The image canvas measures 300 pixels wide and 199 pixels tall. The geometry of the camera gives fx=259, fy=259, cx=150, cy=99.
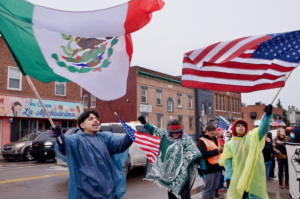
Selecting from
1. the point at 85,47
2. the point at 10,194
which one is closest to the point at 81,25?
the point at 85,47

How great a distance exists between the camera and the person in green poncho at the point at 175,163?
14.4ft

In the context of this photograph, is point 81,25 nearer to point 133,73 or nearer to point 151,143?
point 151,143

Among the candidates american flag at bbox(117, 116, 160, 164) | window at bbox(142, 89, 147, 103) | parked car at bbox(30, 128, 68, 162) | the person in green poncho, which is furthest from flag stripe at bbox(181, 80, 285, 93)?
window at bbox(142, 89, 147, 103)

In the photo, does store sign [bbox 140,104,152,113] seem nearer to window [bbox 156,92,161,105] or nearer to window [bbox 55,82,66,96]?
window [bbox 156,92,161,105]

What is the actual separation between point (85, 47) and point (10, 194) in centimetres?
557

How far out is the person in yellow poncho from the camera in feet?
14.2

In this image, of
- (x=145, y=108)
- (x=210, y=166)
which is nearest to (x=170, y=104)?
(x=145, y=108)

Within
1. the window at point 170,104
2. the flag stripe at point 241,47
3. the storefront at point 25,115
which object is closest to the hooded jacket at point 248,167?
the flag stripe at point 241,47

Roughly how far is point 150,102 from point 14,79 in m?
13.9

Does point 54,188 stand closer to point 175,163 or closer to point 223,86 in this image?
point 175,163

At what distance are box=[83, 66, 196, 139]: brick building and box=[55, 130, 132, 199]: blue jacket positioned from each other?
2406cm

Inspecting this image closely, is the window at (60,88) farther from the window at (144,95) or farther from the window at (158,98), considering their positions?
the window at (158,98)

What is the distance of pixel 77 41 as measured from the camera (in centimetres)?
348

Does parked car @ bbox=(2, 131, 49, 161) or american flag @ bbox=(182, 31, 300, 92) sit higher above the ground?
american flag @ bbox=(182, 31, 300, 92)
